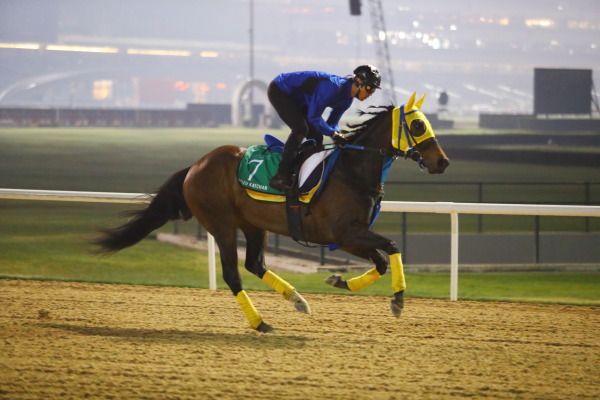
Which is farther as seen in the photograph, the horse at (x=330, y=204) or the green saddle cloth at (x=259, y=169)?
the green saddle cloth at (x=259, y=169)

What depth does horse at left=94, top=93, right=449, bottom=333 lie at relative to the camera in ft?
19.7

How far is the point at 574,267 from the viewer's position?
11.7 meters

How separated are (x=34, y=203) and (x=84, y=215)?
9.50 feet

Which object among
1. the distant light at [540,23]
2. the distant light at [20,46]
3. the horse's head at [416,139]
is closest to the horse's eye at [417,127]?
the horse's head at [416,139]

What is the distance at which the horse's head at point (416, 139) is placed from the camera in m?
5.91

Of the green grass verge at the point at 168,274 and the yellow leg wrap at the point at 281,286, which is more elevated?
the yellow leg wrap at the point at 281,286

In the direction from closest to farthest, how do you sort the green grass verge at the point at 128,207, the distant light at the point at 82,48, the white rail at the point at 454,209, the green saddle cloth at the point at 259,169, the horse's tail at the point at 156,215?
1. the green saddle cloth at the point at 259,169
2. the horse's tail at the point at 156,215
3. the white rail at the point at 454,209
4. the green grass verge at the point at 128,207
5. the distant light at the point at 82,48

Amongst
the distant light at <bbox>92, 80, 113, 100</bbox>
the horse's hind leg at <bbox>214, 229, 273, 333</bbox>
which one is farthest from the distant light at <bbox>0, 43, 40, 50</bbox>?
the horse's hind leg at <bbox>214, 229, 273, 333</bbox>

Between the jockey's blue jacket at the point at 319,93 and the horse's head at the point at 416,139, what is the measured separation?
0.41m

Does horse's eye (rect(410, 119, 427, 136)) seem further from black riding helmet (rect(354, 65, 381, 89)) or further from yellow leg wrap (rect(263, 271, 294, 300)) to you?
yellow leg wrap (rect(263, 271, 294, 300))

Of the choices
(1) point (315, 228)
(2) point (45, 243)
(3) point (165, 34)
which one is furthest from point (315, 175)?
(3) point (165, 34)

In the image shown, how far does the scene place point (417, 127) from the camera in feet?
19.6

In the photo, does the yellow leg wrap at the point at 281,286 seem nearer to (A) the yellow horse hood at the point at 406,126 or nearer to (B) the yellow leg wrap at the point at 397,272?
(B) the yellow leg wrap at the point at 397,272

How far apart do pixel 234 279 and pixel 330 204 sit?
0.96 metres
